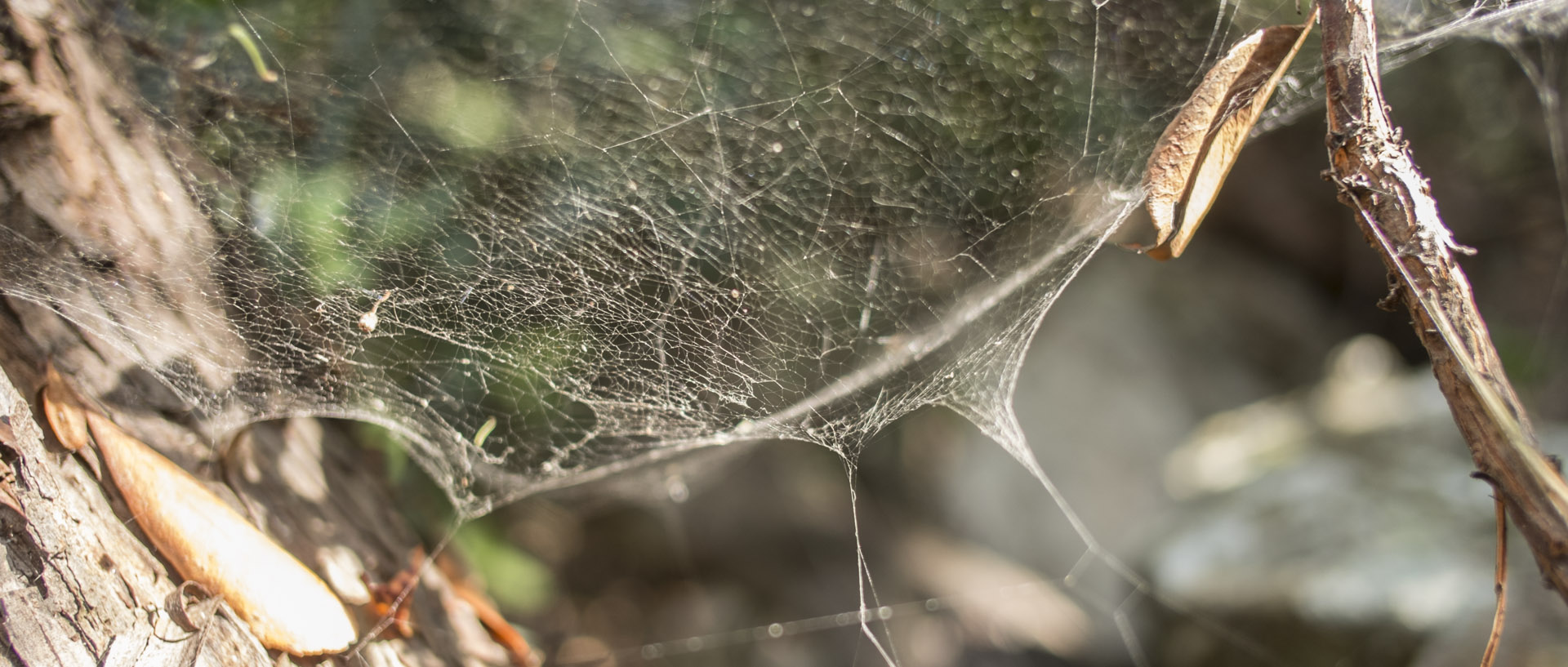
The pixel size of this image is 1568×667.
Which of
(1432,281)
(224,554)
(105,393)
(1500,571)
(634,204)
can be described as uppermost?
(1432,281)

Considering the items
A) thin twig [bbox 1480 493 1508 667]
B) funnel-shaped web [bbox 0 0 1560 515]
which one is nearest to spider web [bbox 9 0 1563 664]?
funnel-shaped web [bbox 0 0 1560 515]

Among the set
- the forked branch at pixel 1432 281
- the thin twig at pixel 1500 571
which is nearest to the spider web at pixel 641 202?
the forked branch at pixel 1432 281

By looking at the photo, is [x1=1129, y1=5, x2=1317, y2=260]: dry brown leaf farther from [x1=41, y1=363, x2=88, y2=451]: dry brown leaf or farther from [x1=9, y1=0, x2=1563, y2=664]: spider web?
[x1=41, y1=363, x2=88, y2=451]: dry brown leaf

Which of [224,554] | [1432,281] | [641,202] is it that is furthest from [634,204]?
[1432,281]

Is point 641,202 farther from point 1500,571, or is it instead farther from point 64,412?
point 1500,571

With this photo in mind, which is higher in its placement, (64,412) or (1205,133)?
(1205,133)

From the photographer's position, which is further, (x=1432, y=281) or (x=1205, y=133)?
(x=1205, y=133)

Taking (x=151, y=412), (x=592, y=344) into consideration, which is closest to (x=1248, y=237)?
(x=592, y=344)

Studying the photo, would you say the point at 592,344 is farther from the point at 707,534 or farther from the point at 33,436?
the point at 707,534
